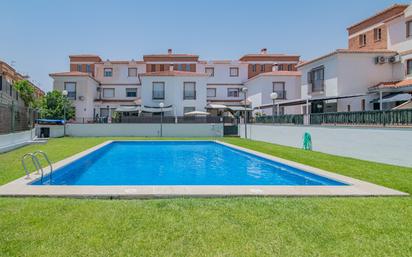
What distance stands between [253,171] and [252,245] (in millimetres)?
7468

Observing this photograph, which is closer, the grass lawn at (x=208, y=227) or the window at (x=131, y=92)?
the grass lawn at (x=208, y=227)

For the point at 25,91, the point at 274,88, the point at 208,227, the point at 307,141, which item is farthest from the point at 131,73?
the point at 208,227

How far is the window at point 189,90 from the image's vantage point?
3259 cm

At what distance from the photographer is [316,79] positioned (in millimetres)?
24891

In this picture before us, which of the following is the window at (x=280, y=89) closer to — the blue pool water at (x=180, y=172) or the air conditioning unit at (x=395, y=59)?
the air conditioning unit at (x=395, y=59)

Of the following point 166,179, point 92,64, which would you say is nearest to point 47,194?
point 166,179

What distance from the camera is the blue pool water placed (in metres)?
8.77

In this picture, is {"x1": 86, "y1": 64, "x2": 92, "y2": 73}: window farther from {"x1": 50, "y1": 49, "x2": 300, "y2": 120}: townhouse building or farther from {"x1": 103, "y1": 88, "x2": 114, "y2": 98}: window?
{"x1": 103, "y1": 88, "x2": 114, "y2": 98}: window

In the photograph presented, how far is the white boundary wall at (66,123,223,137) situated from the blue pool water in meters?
11.9

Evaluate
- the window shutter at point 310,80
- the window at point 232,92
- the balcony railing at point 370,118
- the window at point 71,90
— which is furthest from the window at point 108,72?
the balcony railing at point 370,118

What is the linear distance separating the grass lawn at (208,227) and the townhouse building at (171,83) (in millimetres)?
25711

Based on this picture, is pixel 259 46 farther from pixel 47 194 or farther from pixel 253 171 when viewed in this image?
pixel 47 194

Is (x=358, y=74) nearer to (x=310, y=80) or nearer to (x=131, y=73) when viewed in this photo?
(x=310, y=80)

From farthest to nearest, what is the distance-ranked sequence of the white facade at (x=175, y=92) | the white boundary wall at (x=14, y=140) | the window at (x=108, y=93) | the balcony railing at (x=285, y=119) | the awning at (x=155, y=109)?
the window at (x=108, y=93), the white facade at (x=175, y=92), the awning at (x=155, y=109), the balcony railing at (x=285, y=119), the white boundary wall at (x=14, y=140)
